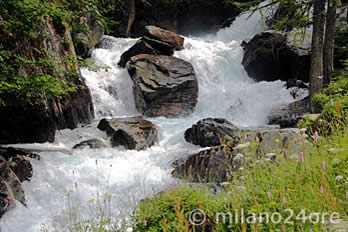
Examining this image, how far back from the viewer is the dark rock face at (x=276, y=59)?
13591 millimetres

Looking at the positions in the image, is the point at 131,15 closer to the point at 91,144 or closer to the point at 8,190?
the point at 91,144

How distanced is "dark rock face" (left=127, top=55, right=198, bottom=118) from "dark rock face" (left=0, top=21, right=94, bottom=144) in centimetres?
437

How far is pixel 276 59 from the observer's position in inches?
582

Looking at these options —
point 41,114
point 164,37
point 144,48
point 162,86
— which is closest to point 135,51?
point 144,48

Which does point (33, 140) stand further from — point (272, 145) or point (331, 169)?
point (331, 169)

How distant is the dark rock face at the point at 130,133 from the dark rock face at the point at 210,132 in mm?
1467

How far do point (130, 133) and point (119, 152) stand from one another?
0.83 meters

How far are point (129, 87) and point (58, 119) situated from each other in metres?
6.21

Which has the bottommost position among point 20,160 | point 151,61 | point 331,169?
point 20,160

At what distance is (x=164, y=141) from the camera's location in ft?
31.4

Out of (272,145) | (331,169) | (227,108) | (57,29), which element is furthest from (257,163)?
(227,108)

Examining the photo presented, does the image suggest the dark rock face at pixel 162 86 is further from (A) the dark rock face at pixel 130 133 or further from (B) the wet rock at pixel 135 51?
(A) the dark rock face at pixel 130 133

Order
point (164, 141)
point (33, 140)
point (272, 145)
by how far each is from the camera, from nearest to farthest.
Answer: point (272, 145), point (33, 140), point (164, 141)

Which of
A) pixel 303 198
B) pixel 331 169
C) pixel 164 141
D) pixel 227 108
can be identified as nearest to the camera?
pixel 303 198
